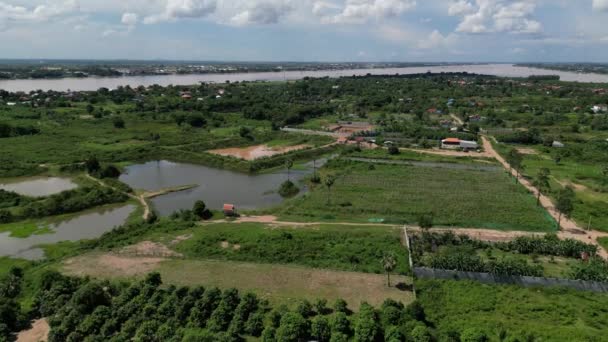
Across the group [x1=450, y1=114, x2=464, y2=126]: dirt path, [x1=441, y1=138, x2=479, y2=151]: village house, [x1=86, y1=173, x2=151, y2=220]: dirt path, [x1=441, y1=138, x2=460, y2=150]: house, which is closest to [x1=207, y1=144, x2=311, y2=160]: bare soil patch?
[x1=86, y1=173, x2=151, y2=220]: dirt path

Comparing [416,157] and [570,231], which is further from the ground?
[416,157]

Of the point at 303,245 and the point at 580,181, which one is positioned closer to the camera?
the point at 303,245

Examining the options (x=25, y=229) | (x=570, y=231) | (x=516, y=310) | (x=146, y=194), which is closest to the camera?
(x=516, y=310)

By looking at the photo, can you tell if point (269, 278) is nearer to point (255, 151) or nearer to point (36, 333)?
point (36, 333)

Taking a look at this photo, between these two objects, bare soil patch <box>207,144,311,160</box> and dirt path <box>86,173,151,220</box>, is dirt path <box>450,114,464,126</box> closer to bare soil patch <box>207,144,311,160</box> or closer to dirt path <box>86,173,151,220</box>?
bare soil patch <box>207,144,311,160</box>

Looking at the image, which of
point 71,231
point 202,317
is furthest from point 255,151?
point 202,317
